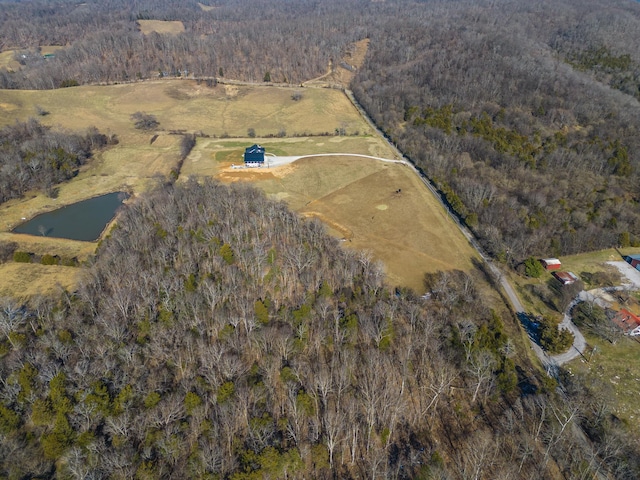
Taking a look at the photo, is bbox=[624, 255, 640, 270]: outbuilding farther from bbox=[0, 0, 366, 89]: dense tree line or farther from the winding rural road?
bbox=[0, 0, 366, 89]: dense tree line

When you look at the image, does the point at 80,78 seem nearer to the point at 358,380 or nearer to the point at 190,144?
the point at 190,144

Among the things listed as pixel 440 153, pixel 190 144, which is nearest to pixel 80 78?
pixel 190 144

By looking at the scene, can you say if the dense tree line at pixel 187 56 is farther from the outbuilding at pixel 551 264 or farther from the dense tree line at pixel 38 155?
the outbuilding at pixel 551 264

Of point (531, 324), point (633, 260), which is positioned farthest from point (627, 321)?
point (633, 260)

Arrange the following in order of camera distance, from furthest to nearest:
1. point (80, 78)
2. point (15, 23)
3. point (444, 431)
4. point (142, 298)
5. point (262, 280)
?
point (15, 23) < point (80, 78) < point (262, 280) < point (142, 298) < point (444, 431)

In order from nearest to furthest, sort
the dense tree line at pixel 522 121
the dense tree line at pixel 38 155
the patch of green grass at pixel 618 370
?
the patch of green grass at pixel 618 370 < the dense tree line at pixel 522 121 < the dense tree line at pixel 38 155

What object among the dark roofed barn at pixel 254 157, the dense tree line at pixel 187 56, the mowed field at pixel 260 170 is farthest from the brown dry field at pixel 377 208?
the dense tree line at pixel 187 56
